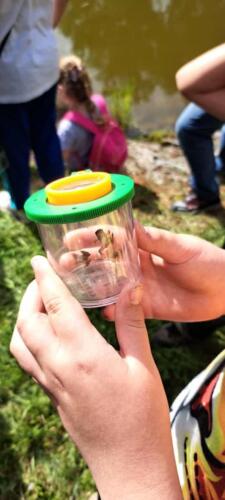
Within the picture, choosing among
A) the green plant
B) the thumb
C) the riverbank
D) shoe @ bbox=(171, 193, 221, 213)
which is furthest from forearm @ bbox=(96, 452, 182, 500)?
the green plant

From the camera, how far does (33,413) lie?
1.82 m

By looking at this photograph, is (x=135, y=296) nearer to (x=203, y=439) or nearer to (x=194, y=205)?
(x=203, y=439)

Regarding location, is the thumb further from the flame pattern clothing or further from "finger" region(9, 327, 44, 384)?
the flame pattern clothing

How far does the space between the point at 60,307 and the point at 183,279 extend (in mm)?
404

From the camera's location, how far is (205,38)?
219 inches

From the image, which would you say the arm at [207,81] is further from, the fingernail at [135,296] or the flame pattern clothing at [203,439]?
the fingernail at [135,296]

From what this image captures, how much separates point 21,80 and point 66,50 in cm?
399

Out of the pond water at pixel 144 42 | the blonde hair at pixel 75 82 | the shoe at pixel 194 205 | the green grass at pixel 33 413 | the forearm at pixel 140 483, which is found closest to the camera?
the forearm at pixel 140 483

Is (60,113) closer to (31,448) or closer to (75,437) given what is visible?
(31,448)

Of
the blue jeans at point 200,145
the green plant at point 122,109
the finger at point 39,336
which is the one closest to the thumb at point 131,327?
the finger at point 39,336

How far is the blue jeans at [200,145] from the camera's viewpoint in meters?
2.76

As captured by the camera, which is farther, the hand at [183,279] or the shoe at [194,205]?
the shoe at [194,205]

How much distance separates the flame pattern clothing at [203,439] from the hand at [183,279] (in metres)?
0.16

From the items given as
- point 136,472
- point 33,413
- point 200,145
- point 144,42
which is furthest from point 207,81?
point 144,42
